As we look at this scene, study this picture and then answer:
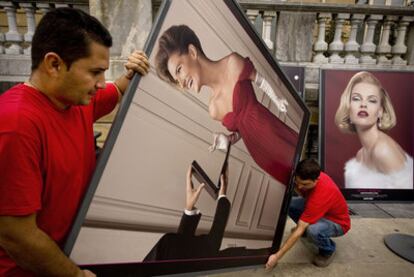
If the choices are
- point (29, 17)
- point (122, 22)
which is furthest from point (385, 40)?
point (29, 17)

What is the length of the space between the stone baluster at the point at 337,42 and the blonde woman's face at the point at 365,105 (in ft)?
2.53

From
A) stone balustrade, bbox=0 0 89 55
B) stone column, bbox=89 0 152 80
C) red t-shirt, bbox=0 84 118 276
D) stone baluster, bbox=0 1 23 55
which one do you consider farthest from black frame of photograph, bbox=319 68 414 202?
stone baluster, bbox=0 1 23 55

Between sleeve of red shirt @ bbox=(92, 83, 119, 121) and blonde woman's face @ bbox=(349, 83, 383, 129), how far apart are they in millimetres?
3016

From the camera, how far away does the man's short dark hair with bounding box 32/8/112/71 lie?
90cm

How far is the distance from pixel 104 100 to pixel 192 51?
1.69ft

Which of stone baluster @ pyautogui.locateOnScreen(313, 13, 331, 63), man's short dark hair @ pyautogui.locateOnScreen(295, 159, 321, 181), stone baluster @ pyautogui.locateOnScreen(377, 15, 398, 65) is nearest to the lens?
man's short dark hair @ pyautogui.locateOnScreen(295, 159, 321, 181)

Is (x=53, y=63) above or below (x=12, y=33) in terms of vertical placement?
below

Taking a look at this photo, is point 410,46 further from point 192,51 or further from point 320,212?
point 192,51

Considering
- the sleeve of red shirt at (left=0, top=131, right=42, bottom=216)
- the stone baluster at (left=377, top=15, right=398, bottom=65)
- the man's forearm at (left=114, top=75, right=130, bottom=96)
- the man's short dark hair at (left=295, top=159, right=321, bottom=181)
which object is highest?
the stone baluster at (left=377, top=15, right=398, bottom=65)

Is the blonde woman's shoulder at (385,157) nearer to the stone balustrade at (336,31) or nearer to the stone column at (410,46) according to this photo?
the stone balustrade at (336,31)

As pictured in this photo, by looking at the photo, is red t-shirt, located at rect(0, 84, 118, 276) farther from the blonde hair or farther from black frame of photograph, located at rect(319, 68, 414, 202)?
the blonde hair

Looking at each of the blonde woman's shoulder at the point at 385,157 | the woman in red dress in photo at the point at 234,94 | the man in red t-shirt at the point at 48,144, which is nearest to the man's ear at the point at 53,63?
the man in red t-shirt at the point at 48,144

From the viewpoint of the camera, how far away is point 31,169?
2.75ft

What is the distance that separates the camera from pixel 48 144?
0.91 m
